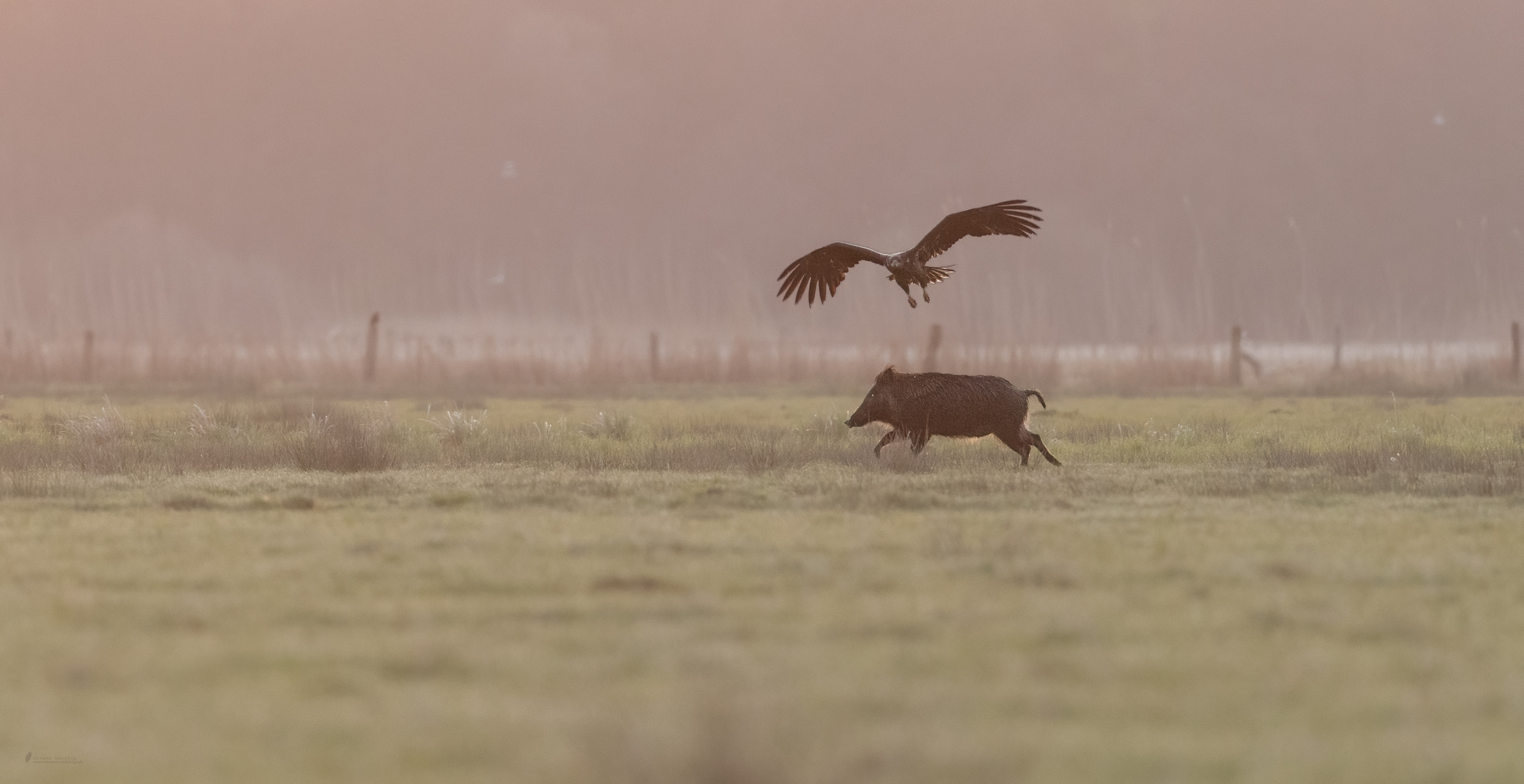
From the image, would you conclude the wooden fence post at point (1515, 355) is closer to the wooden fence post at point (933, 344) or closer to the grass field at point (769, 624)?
the wooden fence post at point (933, 344)

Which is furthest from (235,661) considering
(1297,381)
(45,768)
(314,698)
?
(1297,381)

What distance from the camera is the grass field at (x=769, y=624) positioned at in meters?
4.73

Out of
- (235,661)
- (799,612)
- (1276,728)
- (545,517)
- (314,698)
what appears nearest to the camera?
(1276,728)

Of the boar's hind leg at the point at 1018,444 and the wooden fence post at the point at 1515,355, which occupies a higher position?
the wooden fence post at the point at 1515,355

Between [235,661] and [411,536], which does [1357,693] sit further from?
[411,536]

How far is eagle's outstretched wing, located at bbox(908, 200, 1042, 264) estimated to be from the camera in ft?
47.6

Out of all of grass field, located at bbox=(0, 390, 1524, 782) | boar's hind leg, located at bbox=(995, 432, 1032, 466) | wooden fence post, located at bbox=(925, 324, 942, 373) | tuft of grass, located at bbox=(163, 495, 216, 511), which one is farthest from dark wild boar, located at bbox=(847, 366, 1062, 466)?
wooden fence post, located at bbox=(925, 324, 942, 373)

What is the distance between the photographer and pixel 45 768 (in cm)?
467

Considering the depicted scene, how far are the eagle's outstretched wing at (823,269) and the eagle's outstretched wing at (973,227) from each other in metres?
0.62

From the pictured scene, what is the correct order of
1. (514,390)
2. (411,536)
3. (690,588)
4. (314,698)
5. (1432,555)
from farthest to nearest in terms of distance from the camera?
(514,390) < (411,536) < (1432,555) < (690,588) < (314,698)

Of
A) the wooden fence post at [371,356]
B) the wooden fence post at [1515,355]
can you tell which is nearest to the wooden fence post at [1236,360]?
the wooden fence post at [1515,355]

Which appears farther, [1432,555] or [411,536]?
[411,536]

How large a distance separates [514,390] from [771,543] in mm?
27670

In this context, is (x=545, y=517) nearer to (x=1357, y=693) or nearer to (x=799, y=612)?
(x=799, y=612)
